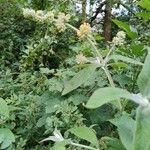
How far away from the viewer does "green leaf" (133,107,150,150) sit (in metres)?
0.92

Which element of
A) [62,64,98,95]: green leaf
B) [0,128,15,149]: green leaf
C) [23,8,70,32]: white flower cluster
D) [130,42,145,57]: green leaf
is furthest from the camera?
[0,128,15,149]: green leaf

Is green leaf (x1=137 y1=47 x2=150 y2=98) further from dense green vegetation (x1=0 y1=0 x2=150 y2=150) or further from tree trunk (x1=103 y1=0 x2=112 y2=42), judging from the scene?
tree trunk (x1=103 y1=0 x2=112 y2=42)

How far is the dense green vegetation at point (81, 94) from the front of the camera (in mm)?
1066

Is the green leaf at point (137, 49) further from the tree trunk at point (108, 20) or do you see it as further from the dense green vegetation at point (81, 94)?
the tree trunk at point (108, 20)

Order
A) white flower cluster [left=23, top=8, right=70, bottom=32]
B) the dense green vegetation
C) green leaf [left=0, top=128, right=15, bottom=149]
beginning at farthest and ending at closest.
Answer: green leaf [left=0, top=128, right=15, bottom=149]
white flower cluster [left=23, top=8, right=70, bottom=32]
the dense green vegetation

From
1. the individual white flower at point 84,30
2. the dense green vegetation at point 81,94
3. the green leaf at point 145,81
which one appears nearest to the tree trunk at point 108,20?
the dense green vegetation at point 81,94

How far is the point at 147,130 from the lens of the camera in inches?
36.9

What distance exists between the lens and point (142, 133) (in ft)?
3.07

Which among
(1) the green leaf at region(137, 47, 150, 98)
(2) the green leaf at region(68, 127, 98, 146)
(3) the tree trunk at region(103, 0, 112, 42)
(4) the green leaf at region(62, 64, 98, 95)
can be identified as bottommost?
(3) the tree trunk at region(103, 0, 112, 42)

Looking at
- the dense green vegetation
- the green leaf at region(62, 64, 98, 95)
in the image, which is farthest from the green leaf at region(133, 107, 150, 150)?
the green leaf at region(62, 64, 98, 95)

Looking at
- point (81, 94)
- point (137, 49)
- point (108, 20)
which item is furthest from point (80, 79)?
point (108, 20)

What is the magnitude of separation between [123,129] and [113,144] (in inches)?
12.3

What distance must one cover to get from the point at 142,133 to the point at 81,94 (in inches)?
54.5

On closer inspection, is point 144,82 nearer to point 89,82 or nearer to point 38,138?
point 89,82
